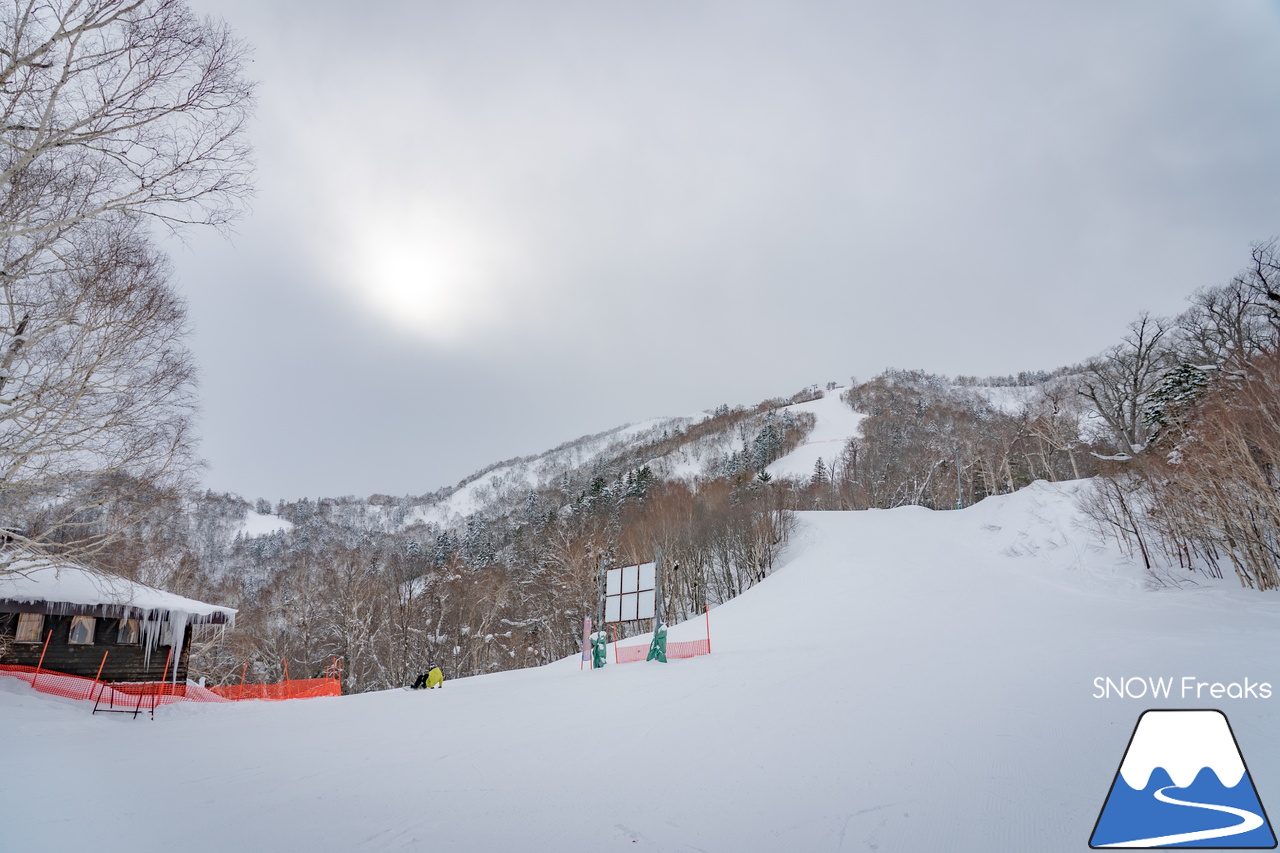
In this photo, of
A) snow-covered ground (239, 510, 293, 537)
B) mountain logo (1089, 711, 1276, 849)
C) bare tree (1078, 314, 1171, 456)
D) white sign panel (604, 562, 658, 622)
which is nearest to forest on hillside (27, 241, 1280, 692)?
bare tree (1078, 314, 1171, 456)

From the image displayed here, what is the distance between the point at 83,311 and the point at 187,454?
2.85m

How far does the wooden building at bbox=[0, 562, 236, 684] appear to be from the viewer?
1377 cm

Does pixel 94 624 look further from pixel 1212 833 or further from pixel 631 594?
pixel 1212 833

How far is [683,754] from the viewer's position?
5.62 m

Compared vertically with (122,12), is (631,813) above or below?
below

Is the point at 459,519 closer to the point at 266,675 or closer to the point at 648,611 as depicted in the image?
the point at 266,675

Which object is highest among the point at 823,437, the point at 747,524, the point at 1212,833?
the point at 823,437

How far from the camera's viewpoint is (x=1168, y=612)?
13.4 m

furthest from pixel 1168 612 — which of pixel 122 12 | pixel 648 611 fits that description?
pixel 122 12

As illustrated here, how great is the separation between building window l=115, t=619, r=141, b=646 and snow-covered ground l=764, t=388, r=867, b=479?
238 ft

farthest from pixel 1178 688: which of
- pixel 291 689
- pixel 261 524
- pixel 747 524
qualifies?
pixel 261 524

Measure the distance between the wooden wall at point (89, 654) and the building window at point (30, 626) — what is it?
85 millimetres

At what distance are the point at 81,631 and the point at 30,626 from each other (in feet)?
3.71

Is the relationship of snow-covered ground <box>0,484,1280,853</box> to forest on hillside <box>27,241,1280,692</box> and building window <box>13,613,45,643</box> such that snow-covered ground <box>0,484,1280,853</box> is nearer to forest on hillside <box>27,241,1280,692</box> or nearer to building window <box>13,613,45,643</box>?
forest on hillside <box>27,241,1280,692</box>
